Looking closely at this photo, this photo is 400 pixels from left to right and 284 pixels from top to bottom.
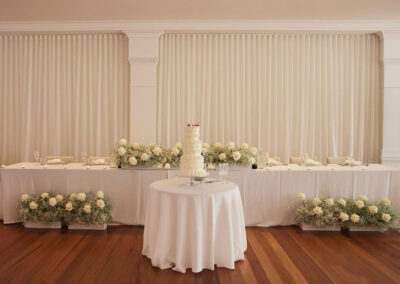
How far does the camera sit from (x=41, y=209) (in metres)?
4.64

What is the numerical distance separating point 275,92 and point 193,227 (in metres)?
4.56

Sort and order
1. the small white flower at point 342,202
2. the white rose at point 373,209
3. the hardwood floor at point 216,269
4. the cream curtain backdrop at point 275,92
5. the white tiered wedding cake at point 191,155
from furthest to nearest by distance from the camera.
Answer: the cream curtain backdrop at point 275,92
the small white flower at point 342,202
the white rose at point 373,209
the white tiered wedding cake at point 191,155
the hardwood floor at point 216,269

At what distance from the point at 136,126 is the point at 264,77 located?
9.06ft

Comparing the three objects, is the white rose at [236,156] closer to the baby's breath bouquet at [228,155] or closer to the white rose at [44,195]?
the baby's breath bouquet at [228,155]

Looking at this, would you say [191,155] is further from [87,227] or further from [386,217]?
[386,217]

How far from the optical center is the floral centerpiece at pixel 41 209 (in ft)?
15.1

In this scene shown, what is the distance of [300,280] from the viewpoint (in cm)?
323

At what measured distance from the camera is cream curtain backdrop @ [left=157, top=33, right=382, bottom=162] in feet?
23.3

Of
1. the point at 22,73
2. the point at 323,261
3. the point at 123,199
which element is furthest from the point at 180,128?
the point at 323,261

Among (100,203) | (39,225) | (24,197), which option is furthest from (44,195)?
(100,203)

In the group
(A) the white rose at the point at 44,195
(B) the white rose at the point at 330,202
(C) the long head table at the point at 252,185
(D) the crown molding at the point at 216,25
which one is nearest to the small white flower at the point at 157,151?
(C) the long head table at the point at 252,185

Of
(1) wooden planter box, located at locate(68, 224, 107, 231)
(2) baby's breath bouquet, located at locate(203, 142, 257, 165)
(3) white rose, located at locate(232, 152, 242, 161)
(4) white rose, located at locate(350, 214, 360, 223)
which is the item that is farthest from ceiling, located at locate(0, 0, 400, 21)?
(1) wooden planter box, located at locate(68, 224, 107, 231)

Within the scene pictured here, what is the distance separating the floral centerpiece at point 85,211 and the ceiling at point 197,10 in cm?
311

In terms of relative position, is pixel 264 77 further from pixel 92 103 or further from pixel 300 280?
pixel 300 280
